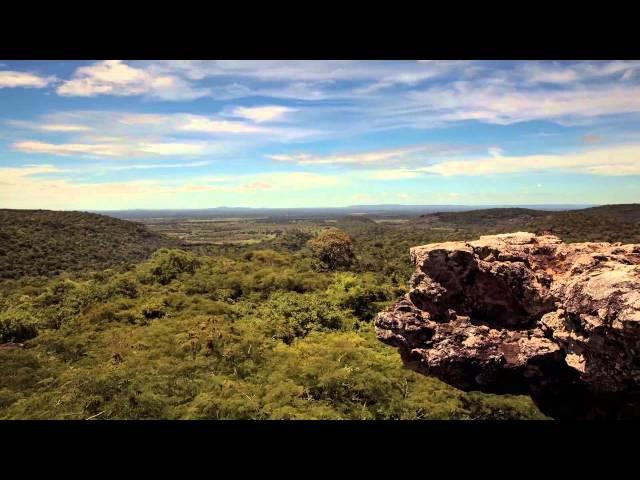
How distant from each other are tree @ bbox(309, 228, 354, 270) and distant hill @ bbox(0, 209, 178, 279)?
2002 centimetres

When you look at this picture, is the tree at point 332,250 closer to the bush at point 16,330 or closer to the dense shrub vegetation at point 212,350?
the dense shrub vegetation at point 212,350

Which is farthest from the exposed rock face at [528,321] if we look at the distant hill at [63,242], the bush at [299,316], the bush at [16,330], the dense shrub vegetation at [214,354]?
the distant hill at [63,242]

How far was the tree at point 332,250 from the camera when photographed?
2444 cm

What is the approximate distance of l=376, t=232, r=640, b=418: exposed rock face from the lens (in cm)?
557

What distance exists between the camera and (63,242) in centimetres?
3994

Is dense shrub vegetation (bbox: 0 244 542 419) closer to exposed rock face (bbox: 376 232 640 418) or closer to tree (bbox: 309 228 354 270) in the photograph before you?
exposed rock face (bbox: 376 232 640 418)

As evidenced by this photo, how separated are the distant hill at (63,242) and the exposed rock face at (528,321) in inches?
1234

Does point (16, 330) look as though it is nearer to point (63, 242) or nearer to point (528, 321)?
point (528, 321)

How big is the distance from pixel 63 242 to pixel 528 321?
138ft

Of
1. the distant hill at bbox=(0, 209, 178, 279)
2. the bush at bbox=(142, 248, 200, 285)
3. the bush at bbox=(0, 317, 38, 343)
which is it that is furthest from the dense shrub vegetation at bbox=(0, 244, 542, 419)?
the distant hill at bbox=(0, 209, 178, 279)

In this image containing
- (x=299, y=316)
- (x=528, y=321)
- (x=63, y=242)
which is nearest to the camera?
(x=528, y=321)

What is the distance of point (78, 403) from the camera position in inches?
353

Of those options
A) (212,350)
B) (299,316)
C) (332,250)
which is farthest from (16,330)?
(332,250)
